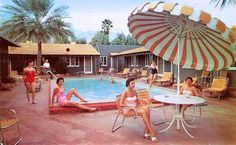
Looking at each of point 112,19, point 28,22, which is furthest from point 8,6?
point 112,19

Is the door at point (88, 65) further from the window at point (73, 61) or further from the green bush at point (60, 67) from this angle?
the green bush at point (60, 67)

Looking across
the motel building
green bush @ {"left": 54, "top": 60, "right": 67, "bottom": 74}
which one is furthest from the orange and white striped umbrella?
the motel building

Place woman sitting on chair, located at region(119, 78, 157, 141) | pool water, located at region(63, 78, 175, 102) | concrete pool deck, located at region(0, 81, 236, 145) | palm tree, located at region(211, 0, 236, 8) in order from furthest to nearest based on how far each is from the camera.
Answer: pool water, located at region(63, 78, 175, 102) → palm tree, located at region(211, 0, 236, 8) → woman sitting on chair, located at region(119, 78, 157, 141) → concrete pool deck, located at region(0, 81, 236, 145)

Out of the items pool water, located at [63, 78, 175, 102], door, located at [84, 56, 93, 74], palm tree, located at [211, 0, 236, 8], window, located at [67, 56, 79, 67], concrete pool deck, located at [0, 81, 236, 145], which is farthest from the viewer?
door, located at [84, 56, 93, 74]

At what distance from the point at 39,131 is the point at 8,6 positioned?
21040mm

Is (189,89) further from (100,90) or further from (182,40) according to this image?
(100,90)

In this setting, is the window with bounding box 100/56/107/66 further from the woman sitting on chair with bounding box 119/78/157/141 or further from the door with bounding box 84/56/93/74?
the woman sitting on chair with bounding box 119/78/157/141

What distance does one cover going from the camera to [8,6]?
24.4 meters

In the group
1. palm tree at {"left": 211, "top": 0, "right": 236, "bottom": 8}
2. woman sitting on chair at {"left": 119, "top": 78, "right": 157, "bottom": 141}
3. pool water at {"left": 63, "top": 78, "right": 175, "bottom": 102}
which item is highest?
palm tree at {"left": 211, "top": 0, "right": 236, "bottom": 8}

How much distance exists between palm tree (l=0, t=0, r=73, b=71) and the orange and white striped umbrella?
19.8 m

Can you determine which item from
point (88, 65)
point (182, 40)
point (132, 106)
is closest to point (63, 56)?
point (88, 65)

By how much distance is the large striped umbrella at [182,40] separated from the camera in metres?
5.80

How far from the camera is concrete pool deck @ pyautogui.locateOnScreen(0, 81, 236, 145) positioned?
545 cm

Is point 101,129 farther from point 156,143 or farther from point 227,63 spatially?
point 227,63
